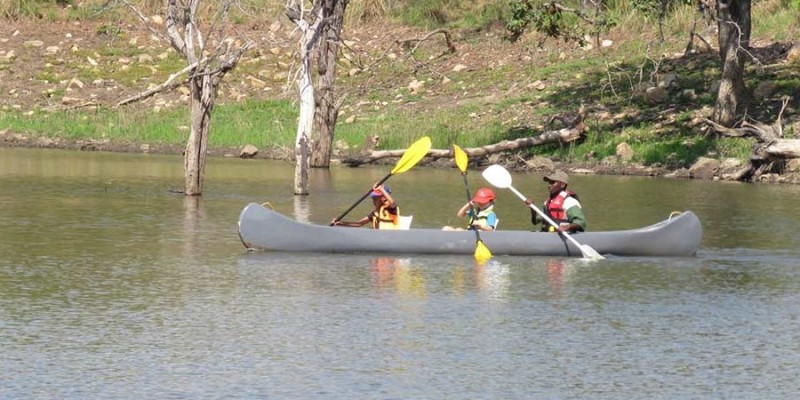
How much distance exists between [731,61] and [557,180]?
14225 millimetres

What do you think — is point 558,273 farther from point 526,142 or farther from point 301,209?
point 526,142

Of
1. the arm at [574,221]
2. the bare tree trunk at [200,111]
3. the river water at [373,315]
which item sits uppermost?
the bare tree trunk at [200,111]

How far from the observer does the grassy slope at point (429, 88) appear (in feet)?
121

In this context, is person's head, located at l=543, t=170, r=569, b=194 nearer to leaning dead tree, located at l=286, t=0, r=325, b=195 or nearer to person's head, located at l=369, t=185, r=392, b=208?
person's head, located at l=369, t=185, r=392, b=208

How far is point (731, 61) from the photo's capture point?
1337 inches

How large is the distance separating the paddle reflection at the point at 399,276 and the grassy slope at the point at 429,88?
1558cm

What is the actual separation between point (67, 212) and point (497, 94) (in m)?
17.9

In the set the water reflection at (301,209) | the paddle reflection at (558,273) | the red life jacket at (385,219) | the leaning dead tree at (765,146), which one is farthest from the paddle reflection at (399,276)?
the leaning dead tree at (765,146)

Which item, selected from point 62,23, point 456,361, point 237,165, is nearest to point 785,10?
point 237,165

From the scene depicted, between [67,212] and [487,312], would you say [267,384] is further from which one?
[67,212]

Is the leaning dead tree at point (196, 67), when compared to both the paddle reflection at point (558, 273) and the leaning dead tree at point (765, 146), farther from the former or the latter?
the leaning dead tree at point (765, 146)

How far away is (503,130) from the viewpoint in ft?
125

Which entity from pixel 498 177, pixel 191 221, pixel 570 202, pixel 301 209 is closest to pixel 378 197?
pixel 570 202

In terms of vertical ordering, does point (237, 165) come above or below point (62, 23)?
below
